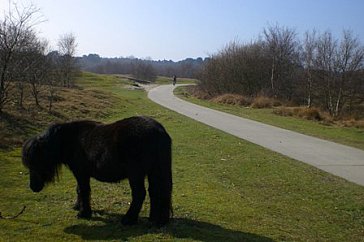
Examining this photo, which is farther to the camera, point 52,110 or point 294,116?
point 294,116

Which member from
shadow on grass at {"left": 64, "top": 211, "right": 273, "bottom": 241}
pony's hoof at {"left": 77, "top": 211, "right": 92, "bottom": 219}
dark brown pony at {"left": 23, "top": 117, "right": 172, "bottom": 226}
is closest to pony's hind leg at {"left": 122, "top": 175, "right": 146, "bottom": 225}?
dark brown pony at {"left": 23, "top": 117, "right": 172, "bottom": 226}

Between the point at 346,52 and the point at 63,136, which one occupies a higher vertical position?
the point at 346,52

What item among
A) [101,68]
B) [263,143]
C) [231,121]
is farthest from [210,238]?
[101,68]

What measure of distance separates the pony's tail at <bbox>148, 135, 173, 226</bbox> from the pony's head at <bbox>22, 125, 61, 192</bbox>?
174 centimetres

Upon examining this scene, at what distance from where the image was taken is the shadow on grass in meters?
6.16

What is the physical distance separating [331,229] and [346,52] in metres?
32.6

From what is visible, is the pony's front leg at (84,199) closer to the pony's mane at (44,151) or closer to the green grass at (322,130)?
the pony's mane at (44,151)

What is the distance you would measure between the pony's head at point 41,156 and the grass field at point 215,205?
25.4 inches

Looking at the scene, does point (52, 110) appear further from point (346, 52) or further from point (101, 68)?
point (101, 68)

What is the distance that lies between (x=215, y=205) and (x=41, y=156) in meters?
3.23

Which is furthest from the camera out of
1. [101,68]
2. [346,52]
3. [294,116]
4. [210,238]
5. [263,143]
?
[101,68]

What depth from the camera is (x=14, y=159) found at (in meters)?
12.0

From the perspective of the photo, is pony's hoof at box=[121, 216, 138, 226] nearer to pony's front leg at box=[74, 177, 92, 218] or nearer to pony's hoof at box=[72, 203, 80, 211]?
pony's front leg at box=[74, 177, 92, 218]

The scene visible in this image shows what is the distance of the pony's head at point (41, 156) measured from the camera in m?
6.98
